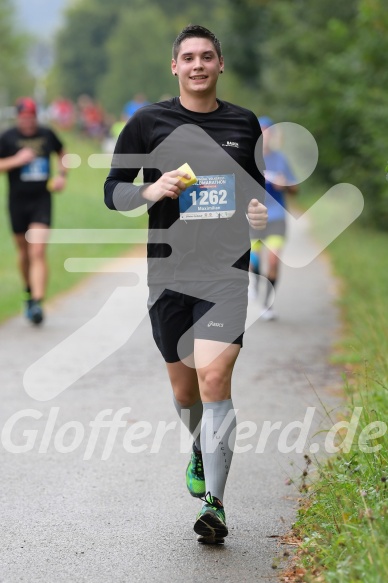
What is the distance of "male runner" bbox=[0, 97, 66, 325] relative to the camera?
11742 mm

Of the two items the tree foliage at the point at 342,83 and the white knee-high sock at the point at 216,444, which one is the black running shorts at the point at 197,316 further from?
the tree foliage at the point at 342,83

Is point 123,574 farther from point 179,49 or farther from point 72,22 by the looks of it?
point 72,22

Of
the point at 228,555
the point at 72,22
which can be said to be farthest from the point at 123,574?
the point at 72,22

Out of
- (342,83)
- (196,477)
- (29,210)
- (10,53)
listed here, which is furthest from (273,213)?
(10,53)

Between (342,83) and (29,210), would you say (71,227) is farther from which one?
(29,210)

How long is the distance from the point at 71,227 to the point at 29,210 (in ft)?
48.6

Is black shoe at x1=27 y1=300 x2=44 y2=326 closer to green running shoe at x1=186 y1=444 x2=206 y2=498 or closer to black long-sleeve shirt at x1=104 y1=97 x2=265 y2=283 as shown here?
green running shoe at x1=186 y1=444 x2=206 y2=498

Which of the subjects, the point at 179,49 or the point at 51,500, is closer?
the point at 179,49

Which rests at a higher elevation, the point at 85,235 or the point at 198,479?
the point at 198,479

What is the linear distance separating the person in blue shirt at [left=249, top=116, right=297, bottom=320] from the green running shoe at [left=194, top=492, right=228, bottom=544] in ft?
22.8

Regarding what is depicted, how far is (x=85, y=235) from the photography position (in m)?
25.2

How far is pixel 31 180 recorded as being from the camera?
39.0 feet

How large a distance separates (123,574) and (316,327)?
24.7 ft

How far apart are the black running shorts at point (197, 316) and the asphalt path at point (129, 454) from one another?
0.85m
